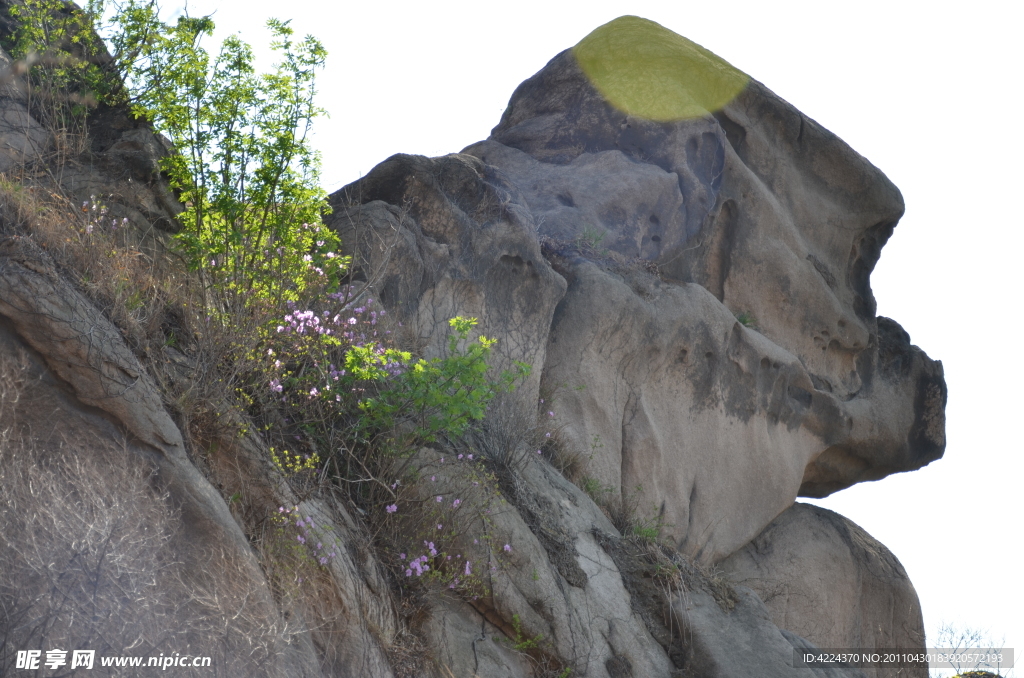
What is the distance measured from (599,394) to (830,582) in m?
4.71

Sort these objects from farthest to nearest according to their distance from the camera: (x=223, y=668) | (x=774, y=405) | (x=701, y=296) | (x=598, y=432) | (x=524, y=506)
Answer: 1. (x=774, y=405)
2. (x=701, y=296)
3. (x=598, y=432)
4. (x=524, y=506)
5. (x=223, y=668)

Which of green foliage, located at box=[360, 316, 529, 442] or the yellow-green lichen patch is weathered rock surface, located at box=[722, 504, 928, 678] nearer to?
the yellow-green lichen patch

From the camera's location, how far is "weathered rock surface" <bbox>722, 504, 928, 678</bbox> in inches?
456

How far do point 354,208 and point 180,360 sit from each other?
9.02ft

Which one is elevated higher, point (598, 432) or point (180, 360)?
point (180, 360)

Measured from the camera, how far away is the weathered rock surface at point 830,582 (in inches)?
456

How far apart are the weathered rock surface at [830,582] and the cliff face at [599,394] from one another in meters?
0.04

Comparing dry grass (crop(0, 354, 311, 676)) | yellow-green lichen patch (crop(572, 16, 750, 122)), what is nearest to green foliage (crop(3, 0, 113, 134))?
dry grass (crop(0, 354, 311, 676))

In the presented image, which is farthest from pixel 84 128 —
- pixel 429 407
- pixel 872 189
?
pixel 872 189

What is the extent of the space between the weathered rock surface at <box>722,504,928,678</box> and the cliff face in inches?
1.5

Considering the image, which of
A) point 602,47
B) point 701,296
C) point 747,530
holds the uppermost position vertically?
point 602,47

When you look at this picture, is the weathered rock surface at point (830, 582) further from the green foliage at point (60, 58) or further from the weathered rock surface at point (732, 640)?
the green foliage at point (60, 58)

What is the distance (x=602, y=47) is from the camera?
12.4m

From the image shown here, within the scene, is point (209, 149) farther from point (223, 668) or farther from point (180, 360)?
point (223, 668)
